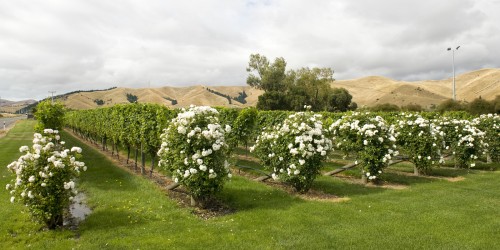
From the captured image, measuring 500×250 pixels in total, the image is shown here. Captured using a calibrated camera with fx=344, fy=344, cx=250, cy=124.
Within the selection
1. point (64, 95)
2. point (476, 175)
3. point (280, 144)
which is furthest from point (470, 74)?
point (64, 95)

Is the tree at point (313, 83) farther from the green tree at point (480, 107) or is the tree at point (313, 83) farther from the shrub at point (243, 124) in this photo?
the shrub at point (243, 124)

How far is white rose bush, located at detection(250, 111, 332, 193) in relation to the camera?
12398mm

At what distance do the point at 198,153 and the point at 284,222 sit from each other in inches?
130

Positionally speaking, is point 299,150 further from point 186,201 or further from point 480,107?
point 480,107

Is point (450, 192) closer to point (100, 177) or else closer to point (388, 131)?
point (388, 131)

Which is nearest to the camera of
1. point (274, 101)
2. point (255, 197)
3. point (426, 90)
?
point (255, 197)

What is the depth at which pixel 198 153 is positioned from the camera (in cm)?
1059

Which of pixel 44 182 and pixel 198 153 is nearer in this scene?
pixel 44 182

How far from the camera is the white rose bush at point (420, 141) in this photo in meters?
16.1

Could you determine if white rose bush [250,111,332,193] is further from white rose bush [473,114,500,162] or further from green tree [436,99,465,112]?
green tree [436,99,465,112]

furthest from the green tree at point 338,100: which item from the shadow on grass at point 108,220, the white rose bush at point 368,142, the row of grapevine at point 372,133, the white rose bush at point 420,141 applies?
the shadow on grass at point 108,220

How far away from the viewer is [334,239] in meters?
8.20

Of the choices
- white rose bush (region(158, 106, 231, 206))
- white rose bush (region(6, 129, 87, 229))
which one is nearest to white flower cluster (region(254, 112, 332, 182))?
white rose bush (region(158, 106, 231, 206))

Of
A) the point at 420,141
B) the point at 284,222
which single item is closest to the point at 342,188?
the point at 420,141
